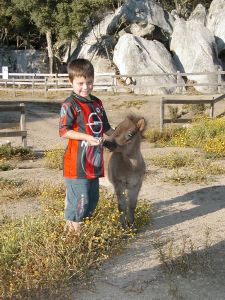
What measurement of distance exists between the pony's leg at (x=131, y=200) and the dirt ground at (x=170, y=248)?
22 cm

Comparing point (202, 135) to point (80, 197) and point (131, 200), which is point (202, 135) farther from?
point (80, 197)

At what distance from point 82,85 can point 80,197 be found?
110 centimetres

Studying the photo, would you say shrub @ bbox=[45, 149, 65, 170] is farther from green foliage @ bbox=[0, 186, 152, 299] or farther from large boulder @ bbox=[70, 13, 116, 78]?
large boulder @ bbox=[70, 13, 116, 78]

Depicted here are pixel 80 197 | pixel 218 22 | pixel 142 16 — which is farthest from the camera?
pixel 142 16

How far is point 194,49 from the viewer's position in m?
34.8

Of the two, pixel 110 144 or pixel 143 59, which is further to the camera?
pixel 143 59

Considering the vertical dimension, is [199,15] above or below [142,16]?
above

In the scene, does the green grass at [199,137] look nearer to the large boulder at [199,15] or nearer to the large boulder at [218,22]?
the large boulder at [218,22]

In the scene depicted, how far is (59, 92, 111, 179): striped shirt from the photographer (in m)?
4.22

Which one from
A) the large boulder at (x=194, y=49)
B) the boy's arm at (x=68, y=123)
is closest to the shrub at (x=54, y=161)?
the boy's arm at (x=68, y=123)

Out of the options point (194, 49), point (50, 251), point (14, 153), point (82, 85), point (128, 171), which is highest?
point (194, 49)

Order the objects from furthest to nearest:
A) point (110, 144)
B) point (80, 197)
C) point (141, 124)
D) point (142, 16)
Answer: point (142, 16) < point (141, 124) < point (110, 144) < point (80, 197)

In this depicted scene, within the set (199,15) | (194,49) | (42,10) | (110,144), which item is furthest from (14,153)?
(199,15)

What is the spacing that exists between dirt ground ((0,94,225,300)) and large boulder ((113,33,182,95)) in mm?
23753
